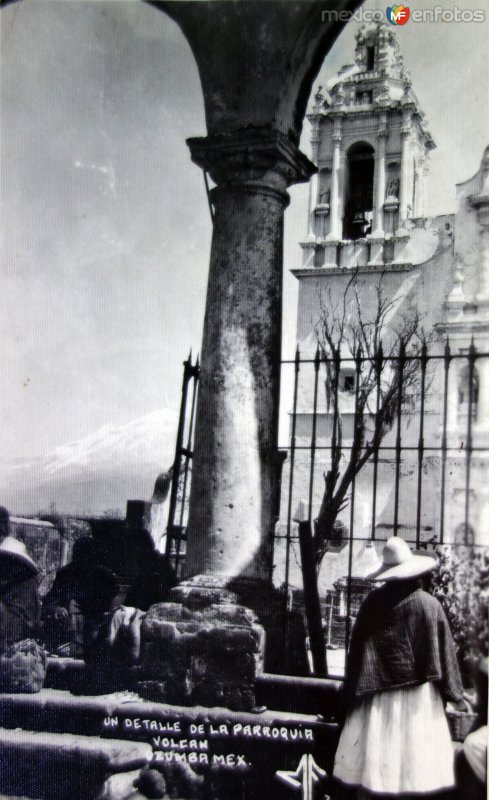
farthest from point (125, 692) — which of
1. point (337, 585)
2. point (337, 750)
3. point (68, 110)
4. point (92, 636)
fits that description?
point (68, 110)

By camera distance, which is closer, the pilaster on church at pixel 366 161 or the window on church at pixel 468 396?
the window on church at pixel 468 396

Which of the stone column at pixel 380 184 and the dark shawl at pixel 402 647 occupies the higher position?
the stone column at pixel 380 184

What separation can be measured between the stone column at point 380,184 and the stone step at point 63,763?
3.57 meters

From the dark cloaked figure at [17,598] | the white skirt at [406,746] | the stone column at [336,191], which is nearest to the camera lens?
the white skirt at [406,746]

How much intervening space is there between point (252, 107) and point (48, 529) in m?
2.64

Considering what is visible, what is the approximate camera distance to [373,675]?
3049 millimetres

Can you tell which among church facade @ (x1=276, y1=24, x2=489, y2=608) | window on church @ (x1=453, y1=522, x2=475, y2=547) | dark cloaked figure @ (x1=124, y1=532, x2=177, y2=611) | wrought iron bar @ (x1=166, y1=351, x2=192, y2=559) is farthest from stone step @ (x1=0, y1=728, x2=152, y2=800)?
window on church @ (x1=453, y1=522, x2=475, y2=547)

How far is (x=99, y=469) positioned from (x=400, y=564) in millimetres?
1909

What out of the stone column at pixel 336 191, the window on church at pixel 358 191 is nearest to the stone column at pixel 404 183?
the window on church at pixel 358 191

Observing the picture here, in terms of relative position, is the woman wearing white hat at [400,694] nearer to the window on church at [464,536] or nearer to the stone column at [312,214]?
the window on church at [464,536]

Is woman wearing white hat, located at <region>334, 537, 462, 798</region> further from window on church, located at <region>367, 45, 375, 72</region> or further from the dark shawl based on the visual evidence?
window on church, located at <region>367, 45, 375, 72</region>

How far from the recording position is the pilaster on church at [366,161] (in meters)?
4.21

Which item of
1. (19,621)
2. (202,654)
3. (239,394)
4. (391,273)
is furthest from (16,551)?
(391,273)

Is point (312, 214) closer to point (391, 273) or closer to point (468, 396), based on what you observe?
point (391, 273)
